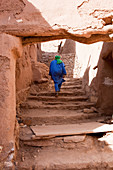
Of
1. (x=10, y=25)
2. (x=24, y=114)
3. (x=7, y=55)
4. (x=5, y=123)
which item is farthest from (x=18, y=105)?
(x=10, y=25)

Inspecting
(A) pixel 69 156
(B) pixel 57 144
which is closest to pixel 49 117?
(B) pixel 57 144

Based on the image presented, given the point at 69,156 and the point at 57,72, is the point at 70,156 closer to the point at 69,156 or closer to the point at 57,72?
the point at 69,156

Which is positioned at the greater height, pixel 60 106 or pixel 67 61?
pixel 67 61

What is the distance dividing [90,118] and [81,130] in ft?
3.72

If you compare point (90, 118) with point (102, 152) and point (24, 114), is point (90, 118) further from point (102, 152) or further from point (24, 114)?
point (24, 114)

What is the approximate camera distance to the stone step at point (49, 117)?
12.1ft

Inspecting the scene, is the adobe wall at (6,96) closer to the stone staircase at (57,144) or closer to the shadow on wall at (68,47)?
the stone staircase at (57,144)

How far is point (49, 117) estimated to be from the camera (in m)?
3.76

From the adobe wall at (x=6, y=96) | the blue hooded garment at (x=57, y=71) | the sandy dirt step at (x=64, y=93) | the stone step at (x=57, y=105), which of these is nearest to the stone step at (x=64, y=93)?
the sandy dirt step at (x=64, y=93)

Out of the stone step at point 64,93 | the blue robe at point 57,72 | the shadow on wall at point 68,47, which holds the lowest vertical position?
the stone step at point 64,93

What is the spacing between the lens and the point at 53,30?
2.42 m

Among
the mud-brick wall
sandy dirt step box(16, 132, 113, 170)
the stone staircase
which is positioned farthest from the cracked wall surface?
the mud-brick wall

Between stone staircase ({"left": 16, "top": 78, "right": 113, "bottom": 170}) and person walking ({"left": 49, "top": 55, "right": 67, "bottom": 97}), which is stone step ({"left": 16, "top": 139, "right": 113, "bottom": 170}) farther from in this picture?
person walking ({"left": 49, "top": 55, "right": 67, "bottom": 97})

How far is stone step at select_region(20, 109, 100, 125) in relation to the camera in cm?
368
